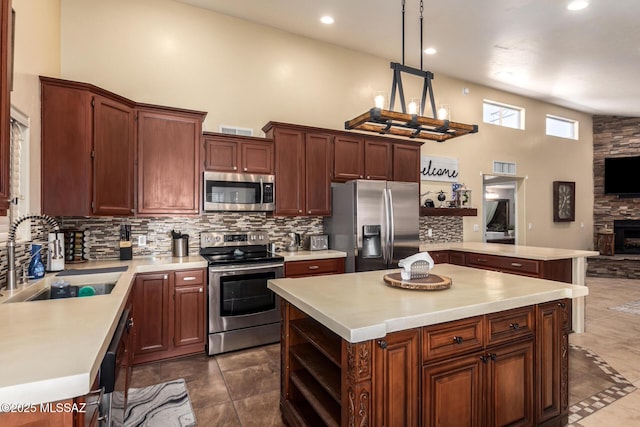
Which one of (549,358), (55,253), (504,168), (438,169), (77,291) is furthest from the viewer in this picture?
(504,168)

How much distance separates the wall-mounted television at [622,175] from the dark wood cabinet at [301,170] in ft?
24.3

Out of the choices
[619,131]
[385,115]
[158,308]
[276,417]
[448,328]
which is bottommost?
[276,417]

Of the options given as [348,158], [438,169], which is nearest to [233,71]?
[348,158]

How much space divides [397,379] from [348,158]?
3301 mm

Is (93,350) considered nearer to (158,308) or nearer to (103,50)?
(158,308)

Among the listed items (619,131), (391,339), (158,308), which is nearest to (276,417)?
(391,339)

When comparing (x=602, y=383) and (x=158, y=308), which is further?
(x=158, y=308)

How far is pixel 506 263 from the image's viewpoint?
4.30m

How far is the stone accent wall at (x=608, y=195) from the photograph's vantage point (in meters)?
7.43

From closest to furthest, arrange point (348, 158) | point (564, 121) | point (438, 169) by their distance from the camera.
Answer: point (348, 158), point (438, 169), point (564, 121)

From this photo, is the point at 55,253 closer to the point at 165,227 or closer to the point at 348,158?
the point at 165,227

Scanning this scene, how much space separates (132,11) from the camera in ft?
12.0

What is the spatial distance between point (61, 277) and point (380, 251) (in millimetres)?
3162

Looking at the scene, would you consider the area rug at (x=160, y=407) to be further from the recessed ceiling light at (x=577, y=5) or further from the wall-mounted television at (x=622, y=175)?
the wall-mounted television at (x=622, y=175)
